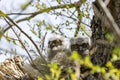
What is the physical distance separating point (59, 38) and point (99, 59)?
3543 mm

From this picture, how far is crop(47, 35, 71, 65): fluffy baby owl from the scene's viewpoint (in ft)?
17.7

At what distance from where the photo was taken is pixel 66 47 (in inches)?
244

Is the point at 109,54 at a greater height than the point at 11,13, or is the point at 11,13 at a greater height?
the point at 11,13

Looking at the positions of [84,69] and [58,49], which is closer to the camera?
[84,69]

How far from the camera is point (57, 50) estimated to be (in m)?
6.08

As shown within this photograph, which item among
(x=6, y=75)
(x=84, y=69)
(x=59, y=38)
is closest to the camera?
(x=84, y=69)

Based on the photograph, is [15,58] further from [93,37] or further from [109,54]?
[109,54]

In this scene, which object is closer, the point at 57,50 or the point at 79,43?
the point at 79,43

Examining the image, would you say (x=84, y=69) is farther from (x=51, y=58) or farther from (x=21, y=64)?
(x=51, y=58)

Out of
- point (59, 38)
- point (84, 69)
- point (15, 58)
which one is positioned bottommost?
point (84, 69)

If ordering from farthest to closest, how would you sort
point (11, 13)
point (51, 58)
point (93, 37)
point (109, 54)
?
point (51, 58)
point (93, 37)
point (11, 13)
point (109, 54)

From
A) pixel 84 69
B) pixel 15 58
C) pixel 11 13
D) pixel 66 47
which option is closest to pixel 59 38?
pixel 66 47

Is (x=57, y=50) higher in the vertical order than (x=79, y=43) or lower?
higher

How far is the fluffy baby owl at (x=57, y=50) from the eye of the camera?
213 inches
